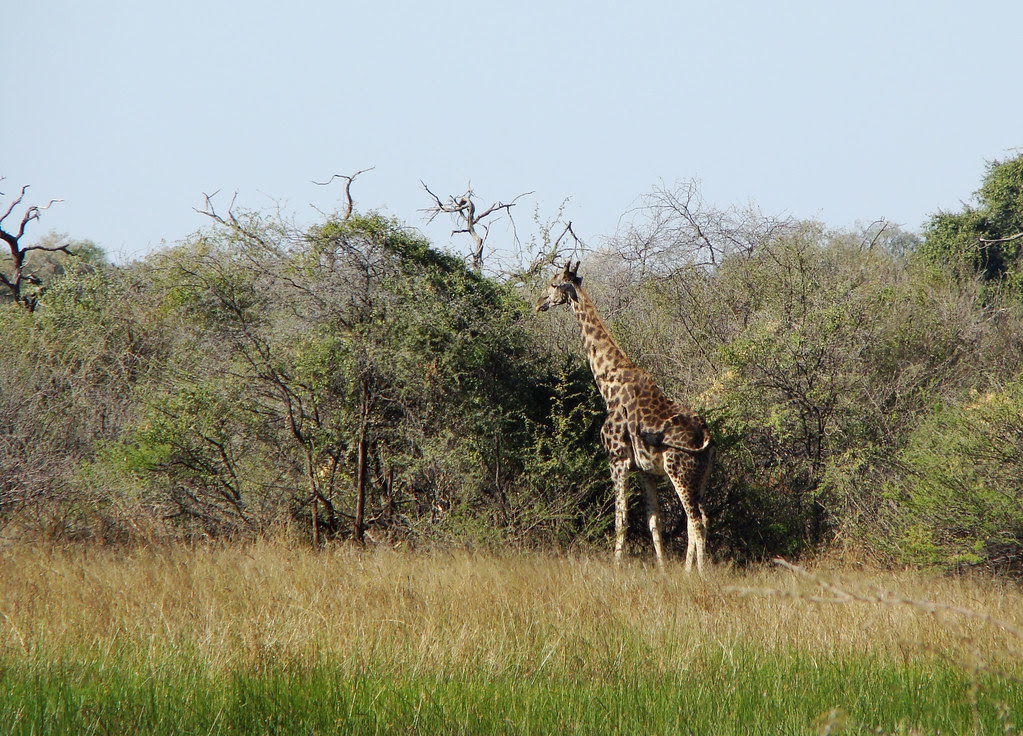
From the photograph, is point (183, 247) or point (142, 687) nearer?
point (142, 687)

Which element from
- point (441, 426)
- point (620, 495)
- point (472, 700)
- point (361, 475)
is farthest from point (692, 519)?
point (472, 700)

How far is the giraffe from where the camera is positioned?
27.6 feet

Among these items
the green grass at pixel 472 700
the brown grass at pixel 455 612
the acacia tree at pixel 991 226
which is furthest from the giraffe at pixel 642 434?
the acacia tree at pixel 991 226

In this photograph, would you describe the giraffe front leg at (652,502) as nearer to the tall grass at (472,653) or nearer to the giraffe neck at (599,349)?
the giraffe neck at (599,349)

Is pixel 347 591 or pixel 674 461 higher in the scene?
pixel 674 461

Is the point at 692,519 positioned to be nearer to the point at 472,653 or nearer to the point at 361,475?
the point at 361,475

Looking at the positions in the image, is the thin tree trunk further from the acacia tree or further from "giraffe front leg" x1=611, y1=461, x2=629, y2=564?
the acacia tree

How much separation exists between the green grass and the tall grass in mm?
12

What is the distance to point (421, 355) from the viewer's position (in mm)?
8602

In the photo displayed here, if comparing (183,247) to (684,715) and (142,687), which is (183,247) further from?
(684,715)

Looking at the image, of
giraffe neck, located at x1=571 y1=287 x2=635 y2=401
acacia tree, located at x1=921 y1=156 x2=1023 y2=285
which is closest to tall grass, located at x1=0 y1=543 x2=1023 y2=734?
giraffe neck, located at x1=571 y1=287 x2=635 y2=401

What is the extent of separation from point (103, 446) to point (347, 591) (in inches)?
181

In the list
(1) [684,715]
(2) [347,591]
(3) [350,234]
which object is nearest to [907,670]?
(1) [684,715]

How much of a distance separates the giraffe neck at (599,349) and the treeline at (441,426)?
0.32m
